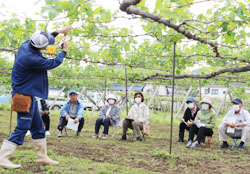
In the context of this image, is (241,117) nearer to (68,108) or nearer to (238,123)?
(238,123)

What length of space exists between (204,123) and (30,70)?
172 inches

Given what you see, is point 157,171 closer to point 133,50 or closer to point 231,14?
point 231,14

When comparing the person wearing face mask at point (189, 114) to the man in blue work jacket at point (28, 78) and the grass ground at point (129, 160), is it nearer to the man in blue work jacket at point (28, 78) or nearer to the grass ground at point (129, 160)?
the grass ground at point (129, 160)

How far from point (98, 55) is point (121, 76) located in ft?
12.8

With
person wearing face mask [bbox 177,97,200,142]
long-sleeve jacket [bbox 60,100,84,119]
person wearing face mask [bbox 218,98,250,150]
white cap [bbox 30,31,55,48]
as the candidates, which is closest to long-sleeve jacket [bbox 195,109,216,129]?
person wearing face mask [bbox 218,98,250,150]

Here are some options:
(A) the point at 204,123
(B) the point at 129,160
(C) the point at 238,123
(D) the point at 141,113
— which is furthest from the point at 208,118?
(B) the point at 129,160

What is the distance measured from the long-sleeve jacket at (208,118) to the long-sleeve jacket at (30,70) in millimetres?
4121

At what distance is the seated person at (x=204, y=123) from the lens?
6449 mm

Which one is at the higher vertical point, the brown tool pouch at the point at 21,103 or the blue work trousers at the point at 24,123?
the brown tool pouch at the point at 21,103

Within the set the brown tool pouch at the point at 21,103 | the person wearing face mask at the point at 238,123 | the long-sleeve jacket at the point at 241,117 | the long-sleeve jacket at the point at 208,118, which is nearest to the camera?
the brown tool pouch at the point at 21,103

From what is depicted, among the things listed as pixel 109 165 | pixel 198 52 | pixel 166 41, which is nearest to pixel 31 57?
pixel 109 165

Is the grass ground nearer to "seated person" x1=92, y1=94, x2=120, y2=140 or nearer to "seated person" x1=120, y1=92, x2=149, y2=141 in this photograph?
"seated person" x1=120, y1=92, x2=149, y2=141

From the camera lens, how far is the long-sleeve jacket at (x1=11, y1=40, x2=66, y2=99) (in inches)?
134

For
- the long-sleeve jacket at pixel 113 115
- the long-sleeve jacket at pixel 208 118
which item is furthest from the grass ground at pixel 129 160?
the long-sleeve jacket at pixel 113 115
